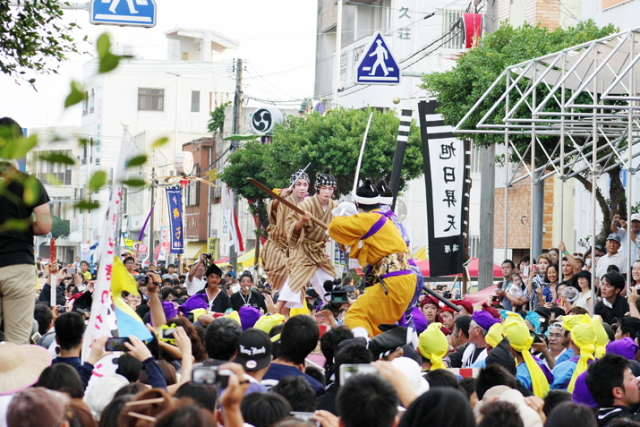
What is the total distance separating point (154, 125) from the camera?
2606 inches

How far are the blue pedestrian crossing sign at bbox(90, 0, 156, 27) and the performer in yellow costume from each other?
470cm

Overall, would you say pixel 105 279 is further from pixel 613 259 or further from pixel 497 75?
pixel 497 75

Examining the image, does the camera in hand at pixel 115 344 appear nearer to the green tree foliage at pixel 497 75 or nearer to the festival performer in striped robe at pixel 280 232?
the festival performer in striped robe at pixel 280 232

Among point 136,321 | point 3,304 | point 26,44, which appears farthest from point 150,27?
point 136,321

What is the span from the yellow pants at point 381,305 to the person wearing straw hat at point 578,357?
144 cm

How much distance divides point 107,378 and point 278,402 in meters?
1.05

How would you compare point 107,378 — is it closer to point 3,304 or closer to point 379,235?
point 3,304

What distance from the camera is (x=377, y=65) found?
70.9 ft

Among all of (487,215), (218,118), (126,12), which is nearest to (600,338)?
(126,12)

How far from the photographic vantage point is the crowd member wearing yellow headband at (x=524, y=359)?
6324 millimetres

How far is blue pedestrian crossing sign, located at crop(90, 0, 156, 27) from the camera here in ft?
35.8

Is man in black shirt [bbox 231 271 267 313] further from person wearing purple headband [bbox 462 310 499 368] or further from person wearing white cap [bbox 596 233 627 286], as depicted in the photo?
person wearing purple headband [bbox 462 310 499 368]

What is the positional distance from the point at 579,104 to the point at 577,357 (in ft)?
20.0

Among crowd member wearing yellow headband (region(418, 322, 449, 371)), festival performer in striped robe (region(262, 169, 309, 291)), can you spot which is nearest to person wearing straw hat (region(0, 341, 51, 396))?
crowd member wearing yellow headband (region(418, 322, 449, 371))
